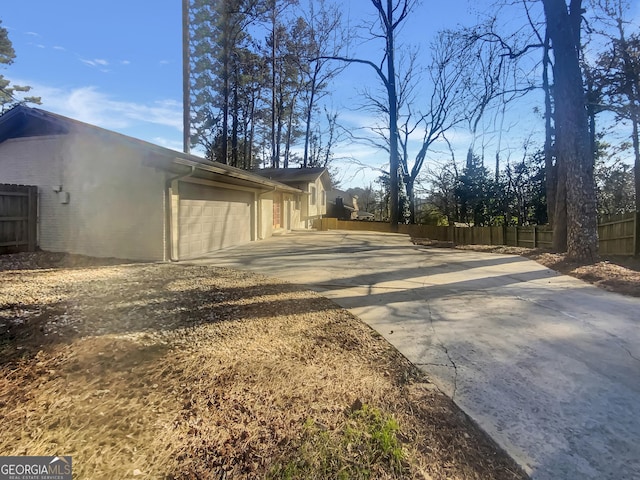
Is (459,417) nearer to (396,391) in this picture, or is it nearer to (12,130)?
(396,391)

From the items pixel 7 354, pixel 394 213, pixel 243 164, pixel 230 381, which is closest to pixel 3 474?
pixel 230 381

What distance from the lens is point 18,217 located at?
867 cm

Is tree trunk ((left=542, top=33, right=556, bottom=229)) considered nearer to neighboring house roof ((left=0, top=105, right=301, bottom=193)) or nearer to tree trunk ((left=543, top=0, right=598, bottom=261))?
tree trunk ((left=543, top=0, right=598, bottom=261))

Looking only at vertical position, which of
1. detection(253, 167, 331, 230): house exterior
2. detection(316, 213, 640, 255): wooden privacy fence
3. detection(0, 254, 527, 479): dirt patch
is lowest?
detection(0, 254, 527, 479): dirt patch

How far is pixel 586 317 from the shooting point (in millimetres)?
4281

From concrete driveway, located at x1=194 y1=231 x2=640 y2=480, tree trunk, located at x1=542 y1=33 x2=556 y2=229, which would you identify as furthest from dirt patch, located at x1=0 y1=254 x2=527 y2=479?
tree trunk, located at x1=542 y1=33 x2=556 y2=229

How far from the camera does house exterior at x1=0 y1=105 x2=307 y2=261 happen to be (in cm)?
826

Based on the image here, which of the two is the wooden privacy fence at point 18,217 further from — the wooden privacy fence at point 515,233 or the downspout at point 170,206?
the wooden privacy fence at point 515,233

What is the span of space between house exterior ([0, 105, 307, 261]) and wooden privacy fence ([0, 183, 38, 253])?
0.61 feet

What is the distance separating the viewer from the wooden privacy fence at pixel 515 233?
34.7 feet

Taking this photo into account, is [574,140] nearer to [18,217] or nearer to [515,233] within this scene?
[515,233]

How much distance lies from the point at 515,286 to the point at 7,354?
22.9 ft

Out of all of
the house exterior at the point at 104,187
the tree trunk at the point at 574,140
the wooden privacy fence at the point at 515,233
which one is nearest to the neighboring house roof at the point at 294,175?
the wooden privacy fence at the point at 515,233

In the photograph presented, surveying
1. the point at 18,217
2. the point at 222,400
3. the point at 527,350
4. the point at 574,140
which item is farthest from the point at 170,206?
the point at 574,140
